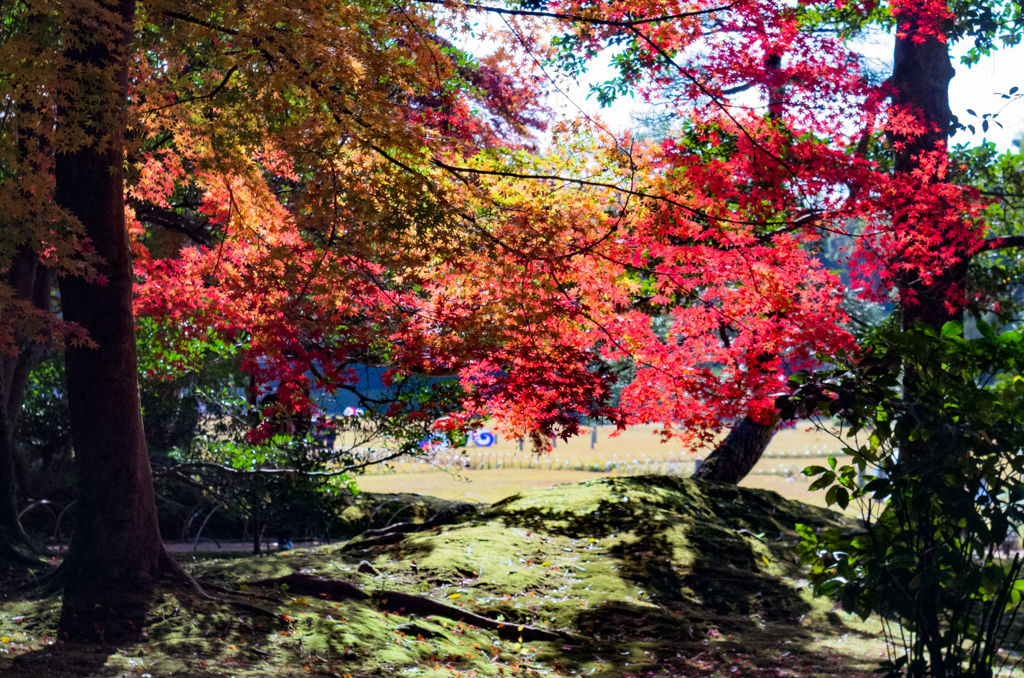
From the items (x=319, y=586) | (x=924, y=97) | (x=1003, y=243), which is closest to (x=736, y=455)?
(x=1003, y=243)

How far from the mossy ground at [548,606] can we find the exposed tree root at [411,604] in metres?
0.14

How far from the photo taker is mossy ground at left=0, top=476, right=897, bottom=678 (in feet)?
17.7

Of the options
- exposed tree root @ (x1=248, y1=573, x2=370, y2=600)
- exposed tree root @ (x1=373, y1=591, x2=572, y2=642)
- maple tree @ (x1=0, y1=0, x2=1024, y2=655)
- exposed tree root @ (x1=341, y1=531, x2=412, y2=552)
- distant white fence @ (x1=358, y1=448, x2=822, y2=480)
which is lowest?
exposed tree root @ (x1=373, y1=591, x2=572, y2=642)

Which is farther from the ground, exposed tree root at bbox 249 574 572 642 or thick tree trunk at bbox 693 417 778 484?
thick tree trunk at bbox 693 417 778 484

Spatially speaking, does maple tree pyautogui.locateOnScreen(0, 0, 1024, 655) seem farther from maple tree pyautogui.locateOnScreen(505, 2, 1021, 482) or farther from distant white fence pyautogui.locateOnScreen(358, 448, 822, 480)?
distant white fence pyautogui.locateOnScreen(358, 448, 822, 480)

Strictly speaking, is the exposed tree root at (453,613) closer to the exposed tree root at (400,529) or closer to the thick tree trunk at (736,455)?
the exposed tree root at (400,529)

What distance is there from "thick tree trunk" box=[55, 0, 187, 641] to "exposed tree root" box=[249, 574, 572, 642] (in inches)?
40.9

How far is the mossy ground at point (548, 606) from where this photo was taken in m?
5.39

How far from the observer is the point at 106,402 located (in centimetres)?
607

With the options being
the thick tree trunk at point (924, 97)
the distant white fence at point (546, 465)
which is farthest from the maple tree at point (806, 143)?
the distant white fence at point (546, 465)

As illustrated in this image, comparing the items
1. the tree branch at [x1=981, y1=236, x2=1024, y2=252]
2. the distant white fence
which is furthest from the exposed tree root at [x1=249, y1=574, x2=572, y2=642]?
the distant white fence

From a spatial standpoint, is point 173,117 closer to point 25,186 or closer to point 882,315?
point 25,186

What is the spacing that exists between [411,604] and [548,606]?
130cm

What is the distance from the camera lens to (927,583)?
3.93 metres
